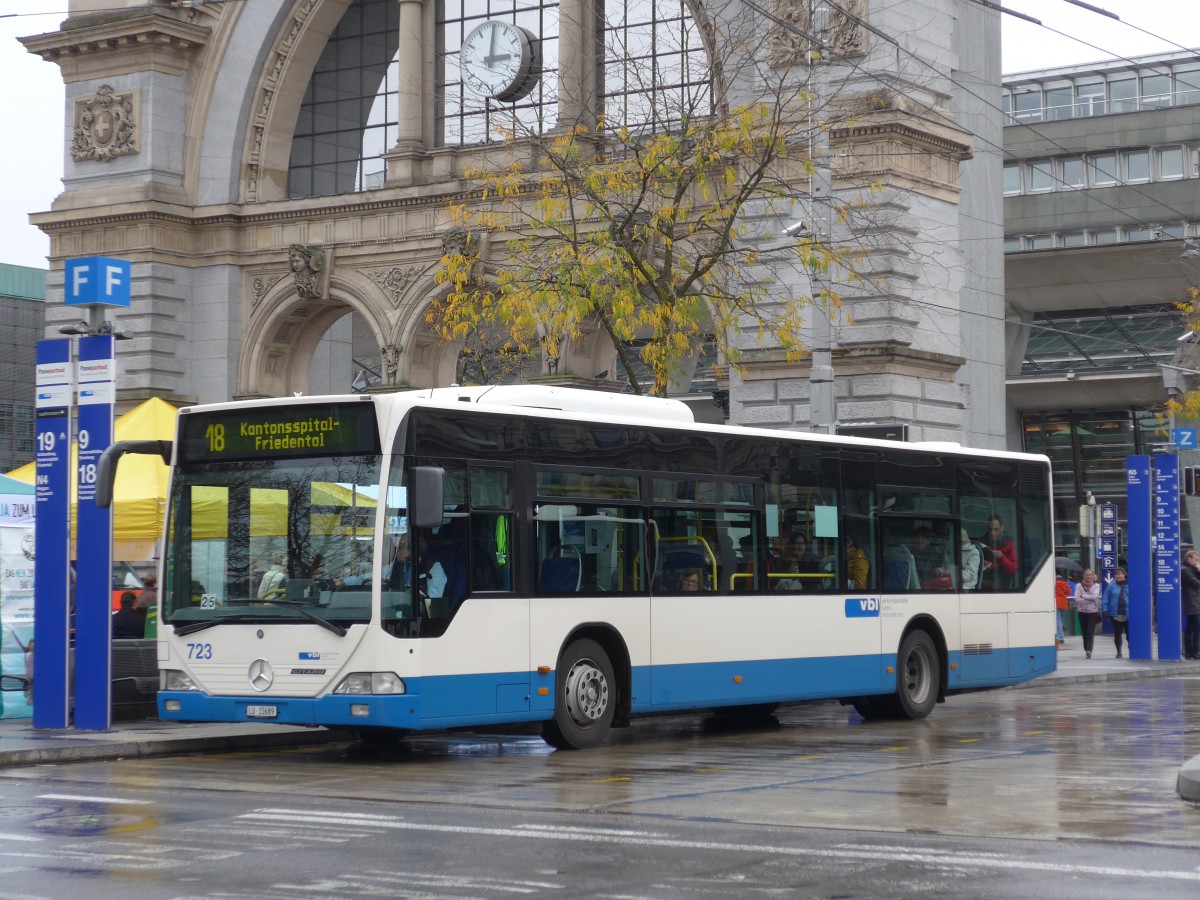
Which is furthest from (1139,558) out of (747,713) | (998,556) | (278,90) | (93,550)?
(93,550)

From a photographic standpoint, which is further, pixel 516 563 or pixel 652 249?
pixel 652 249

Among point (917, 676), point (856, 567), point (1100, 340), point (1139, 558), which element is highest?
point (1100, 340)

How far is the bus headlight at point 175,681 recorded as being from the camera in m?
15.1

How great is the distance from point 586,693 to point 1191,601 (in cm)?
1929

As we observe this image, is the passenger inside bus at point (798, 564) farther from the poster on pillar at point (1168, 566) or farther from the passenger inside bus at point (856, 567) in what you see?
the poster on pillar at point (1168, 566)

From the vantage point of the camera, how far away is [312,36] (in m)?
38.6

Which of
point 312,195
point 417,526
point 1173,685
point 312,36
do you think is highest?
point 312,36

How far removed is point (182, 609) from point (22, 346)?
7214 cm

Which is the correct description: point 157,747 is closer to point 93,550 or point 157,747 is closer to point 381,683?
point 93,550

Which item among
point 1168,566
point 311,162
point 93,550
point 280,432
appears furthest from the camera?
point 311,162

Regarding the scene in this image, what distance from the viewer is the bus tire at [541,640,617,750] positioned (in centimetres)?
1561

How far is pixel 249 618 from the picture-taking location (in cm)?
1479

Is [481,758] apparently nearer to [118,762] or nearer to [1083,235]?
[118,762]

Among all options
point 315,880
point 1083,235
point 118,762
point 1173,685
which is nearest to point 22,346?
point 1083,235
